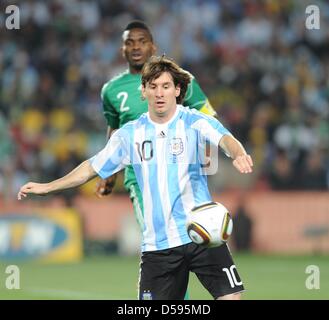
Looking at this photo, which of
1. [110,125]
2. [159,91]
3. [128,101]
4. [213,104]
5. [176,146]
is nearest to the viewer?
[159,91]

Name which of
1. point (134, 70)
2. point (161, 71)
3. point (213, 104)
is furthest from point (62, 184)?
point (213, 104)

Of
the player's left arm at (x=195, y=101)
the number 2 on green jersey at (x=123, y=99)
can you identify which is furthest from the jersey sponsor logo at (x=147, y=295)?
the number 2 on green jersey at (x=123, y=99)

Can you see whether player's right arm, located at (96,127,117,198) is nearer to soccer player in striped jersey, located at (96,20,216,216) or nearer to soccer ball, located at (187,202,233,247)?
soccer player in striped jersey, located at (96,20,216,216)

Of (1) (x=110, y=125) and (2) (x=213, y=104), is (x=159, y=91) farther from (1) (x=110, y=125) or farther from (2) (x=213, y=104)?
(2) (x=213, y=104)

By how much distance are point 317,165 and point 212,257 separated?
10.7 m

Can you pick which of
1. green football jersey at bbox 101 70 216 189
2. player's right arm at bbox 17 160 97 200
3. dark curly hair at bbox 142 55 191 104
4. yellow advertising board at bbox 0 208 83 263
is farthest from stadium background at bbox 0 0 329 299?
dark curly hair at bbox 142 55 191 104

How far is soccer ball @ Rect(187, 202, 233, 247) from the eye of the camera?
686 centimetres

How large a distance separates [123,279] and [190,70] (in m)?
8.34

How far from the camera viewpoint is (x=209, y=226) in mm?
6836

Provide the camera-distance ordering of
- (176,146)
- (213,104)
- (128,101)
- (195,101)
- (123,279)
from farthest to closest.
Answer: (213,104) → (123,279) → (128,101) → (195,101) → (176,146)

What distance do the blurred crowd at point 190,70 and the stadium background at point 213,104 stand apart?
3 cm

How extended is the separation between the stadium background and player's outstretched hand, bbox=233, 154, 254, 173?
592cm

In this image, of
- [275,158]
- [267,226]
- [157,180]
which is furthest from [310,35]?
[157,180]

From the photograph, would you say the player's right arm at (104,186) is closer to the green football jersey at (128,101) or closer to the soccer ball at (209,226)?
the green football jersey at (128,101)
